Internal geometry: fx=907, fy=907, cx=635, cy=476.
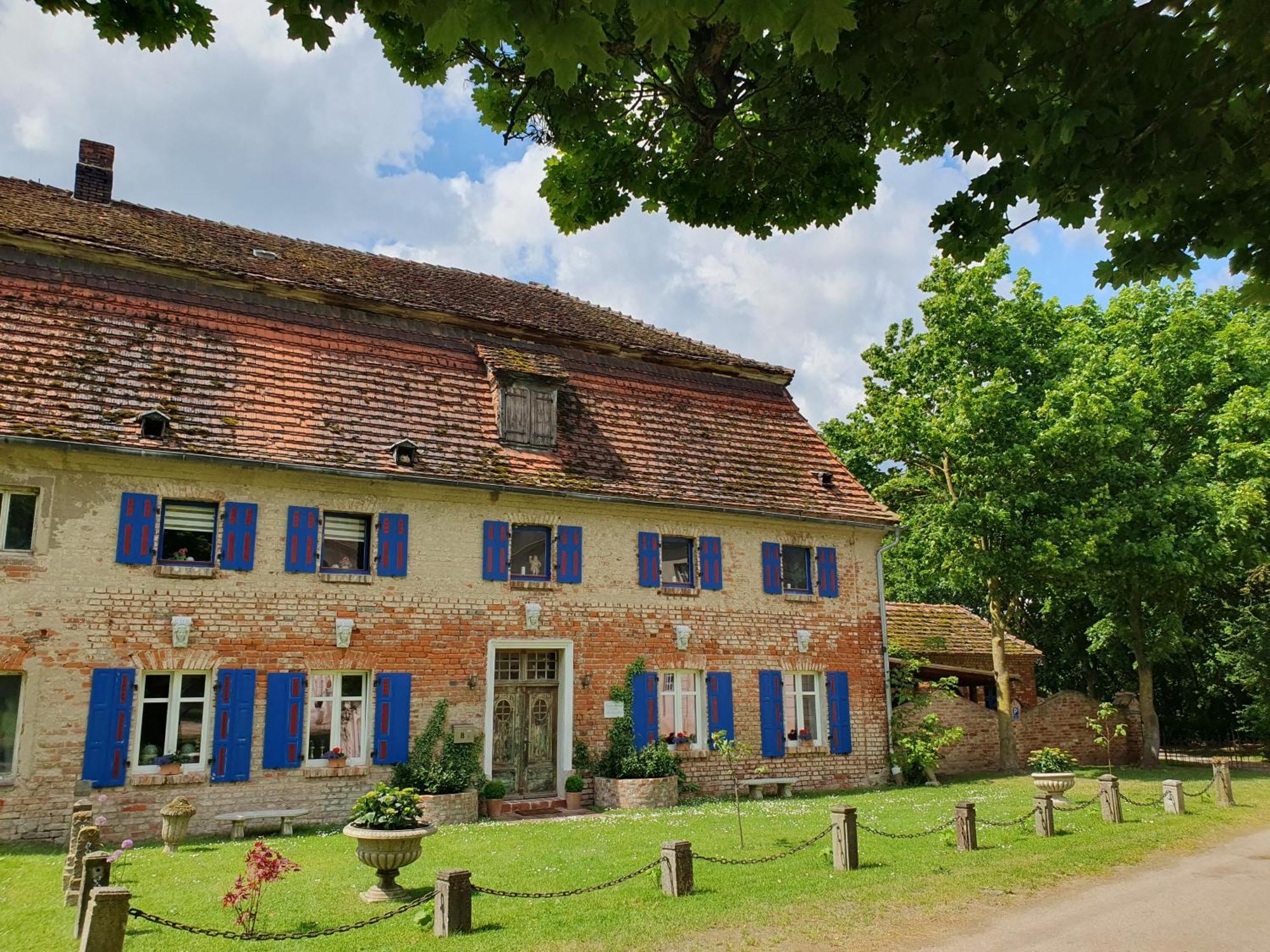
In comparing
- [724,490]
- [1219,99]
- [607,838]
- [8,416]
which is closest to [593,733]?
[607,838]

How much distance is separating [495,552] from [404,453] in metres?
2.43

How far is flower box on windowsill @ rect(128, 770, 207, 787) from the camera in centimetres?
1341

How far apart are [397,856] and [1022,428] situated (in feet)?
60.2

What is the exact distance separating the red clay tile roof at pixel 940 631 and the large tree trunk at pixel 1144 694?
2653 millimetres

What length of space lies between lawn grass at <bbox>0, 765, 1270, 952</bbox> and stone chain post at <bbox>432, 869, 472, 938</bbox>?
0.13 metres

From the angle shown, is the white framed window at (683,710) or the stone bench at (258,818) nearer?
the stone bench at (258,818)

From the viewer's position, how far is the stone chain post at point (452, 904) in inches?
315

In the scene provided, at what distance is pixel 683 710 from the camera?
59.6 ft

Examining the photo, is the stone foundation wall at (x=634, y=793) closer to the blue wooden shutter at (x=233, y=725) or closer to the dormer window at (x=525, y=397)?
the blue wooden shutter at (x=233, y=725)

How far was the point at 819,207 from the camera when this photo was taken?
283 inches

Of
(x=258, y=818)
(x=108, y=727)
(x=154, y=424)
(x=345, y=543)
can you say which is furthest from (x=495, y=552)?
(x=108, y=727)

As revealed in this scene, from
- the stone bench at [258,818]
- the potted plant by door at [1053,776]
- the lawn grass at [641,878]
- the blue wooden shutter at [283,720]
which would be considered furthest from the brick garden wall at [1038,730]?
the stone bench at [258,818]

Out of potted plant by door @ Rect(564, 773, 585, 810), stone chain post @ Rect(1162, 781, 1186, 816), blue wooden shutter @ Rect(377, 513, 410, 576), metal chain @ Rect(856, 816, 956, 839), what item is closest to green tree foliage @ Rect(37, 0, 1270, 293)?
metal chain @ Rect(856, 816, 956, 839)

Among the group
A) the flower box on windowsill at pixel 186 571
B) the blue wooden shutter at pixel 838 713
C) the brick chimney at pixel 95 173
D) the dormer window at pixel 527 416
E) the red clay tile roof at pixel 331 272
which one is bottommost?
the blue wooden shutter at pixel 838 713
